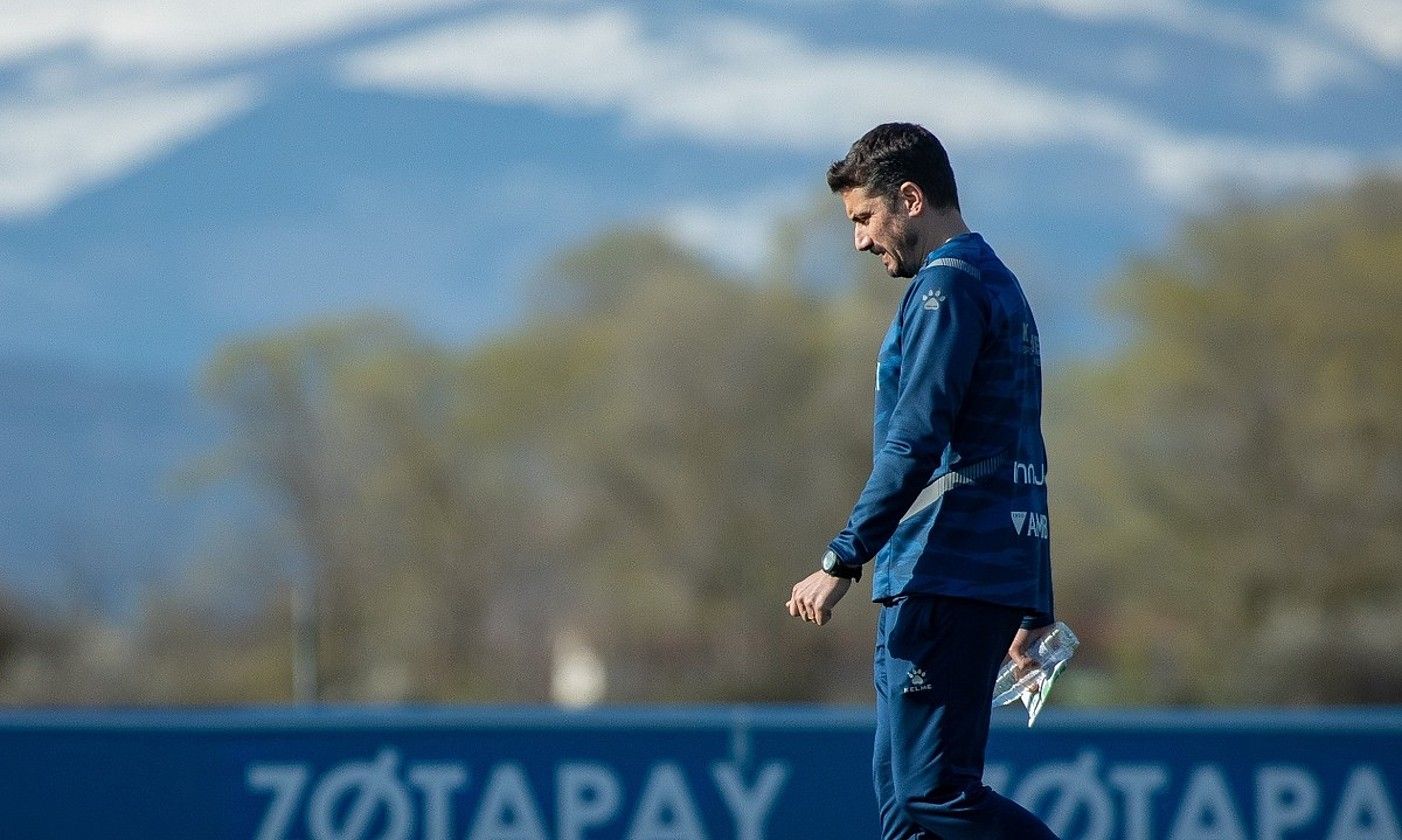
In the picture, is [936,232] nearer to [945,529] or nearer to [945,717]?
[945,529]

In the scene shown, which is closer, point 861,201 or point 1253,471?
point 861,201

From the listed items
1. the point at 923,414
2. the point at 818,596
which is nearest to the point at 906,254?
the point at 923,414

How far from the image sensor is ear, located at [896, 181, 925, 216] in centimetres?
381

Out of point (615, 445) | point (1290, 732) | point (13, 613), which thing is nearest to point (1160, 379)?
point (615, 445)

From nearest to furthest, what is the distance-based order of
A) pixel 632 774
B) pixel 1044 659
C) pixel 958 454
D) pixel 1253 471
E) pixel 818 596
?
pixel 818 596
pixel 958 454
pixel 1044 659
pixel 632 774
pixel 1253 471

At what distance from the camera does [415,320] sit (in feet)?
138

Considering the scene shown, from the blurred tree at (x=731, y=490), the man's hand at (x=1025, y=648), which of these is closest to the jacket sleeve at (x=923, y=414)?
the man's hand at (x=1025, y=648)

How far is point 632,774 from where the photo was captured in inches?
227

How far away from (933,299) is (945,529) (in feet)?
1.48

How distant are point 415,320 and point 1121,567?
17.4 m

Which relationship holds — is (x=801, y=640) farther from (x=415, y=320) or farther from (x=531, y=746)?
(x=531, y=746)

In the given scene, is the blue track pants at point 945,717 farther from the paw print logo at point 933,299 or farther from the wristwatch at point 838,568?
the paw print logo at point 933,299

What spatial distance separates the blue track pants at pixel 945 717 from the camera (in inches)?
141

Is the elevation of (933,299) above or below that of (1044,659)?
above
